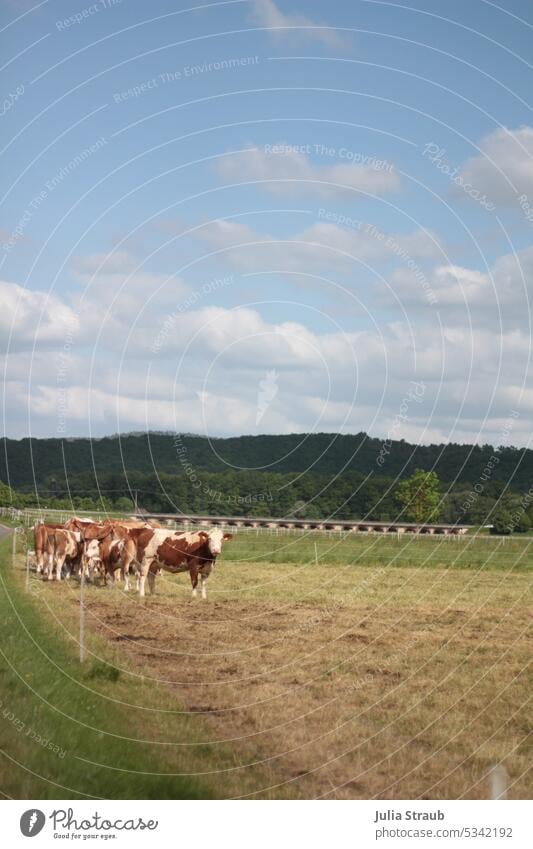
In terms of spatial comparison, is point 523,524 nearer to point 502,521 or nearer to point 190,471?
point 502,521

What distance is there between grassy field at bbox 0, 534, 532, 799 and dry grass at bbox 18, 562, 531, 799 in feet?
0.13

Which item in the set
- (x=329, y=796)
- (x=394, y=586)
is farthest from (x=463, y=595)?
(x=329, y=796)

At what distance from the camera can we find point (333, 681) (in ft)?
51.2

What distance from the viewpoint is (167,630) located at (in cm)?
2055

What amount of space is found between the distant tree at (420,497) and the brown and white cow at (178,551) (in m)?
43.7

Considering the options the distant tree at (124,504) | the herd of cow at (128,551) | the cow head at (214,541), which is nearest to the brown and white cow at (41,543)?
the herd of cow at (128,551)

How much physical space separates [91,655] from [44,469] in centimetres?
984

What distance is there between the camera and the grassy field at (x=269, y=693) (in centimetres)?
1019

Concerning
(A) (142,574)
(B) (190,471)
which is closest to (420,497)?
(B) (190,471)

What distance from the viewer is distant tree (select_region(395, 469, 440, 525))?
73500 mm

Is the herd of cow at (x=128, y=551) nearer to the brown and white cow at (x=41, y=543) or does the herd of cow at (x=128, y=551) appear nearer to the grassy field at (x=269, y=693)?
the brown and white cow at (x=41, y=543)

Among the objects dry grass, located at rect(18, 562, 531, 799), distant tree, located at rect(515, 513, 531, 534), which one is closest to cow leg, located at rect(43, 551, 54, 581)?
dry grass, located at rect(18, 562, 531, 799)

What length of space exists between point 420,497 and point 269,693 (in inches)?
2361
